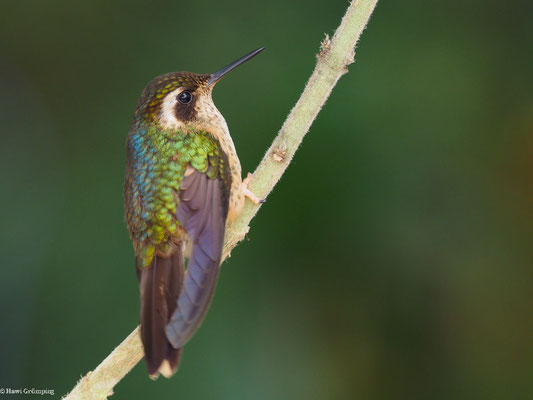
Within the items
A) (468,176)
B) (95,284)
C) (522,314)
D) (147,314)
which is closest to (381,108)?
(468,176)

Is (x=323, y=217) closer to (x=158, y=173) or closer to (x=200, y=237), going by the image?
(x=158, y=173)

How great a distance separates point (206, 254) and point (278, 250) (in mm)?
1717

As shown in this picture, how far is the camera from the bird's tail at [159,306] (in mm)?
1685

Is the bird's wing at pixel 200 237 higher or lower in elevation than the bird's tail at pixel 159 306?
higher

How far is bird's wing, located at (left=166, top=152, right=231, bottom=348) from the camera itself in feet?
5.44

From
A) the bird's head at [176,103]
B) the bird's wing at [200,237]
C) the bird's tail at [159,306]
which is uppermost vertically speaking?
the bird's head at [176,103]

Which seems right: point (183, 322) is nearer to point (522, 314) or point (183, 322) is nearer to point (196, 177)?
point (196, 177)

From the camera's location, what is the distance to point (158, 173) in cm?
226

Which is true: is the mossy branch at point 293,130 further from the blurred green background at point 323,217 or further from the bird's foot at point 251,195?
the blurred green background at point 323,217

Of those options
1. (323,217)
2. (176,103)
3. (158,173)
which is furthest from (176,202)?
(323,217)

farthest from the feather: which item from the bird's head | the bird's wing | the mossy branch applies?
the bird's head

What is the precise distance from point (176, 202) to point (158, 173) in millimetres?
122

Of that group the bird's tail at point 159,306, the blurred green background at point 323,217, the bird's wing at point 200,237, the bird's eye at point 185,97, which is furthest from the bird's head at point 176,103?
the blurred green background at point 323,217

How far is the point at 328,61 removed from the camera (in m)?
1.88
